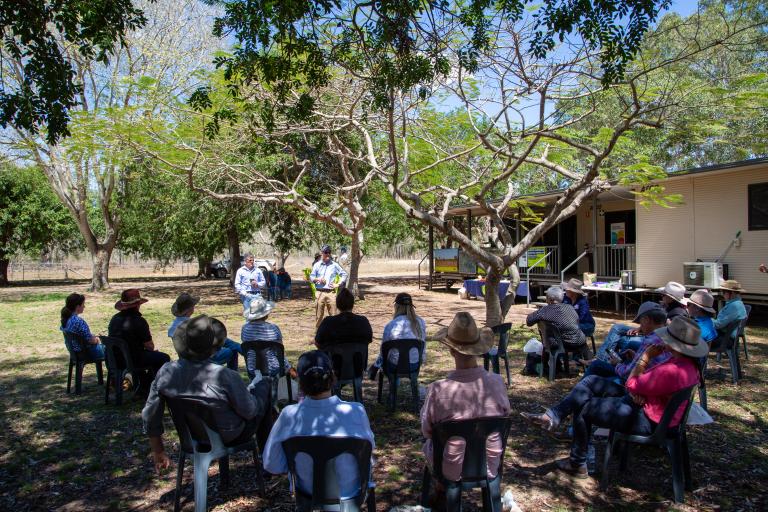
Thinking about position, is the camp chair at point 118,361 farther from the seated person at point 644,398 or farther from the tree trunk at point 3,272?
the tree trunk at point 3,272

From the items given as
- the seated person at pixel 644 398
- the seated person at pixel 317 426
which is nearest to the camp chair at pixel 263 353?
the seated person at pixel 317 426

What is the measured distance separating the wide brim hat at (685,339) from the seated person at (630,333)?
4.88ft

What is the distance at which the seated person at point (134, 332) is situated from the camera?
19.0ft

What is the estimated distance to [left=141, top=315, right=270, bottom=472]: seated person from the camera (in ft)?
10.6

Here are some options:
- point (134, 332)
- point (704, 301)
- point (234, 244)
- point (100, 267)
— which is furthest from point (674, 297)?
point (100, 267)

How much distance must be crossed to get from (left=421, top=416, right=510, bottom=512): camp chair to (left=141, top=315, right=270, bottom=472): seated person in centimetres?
116

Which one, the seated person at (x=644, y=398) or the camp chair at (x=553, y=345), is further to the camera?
the camp chair at (x=553, y=345)

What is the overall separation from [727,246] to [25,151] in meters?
23.9

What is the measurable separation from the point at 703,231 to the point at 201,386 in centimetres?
1266

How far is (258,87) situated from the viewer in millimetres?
10547

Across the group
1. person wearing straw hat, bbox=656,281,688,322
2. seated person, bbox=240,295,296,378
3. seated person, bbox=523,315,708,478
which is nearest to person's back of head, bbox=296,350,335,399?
seated person, bbox=523,315,708,478

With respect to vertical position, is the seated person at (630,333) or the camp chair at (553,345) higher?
the seated person at (630,333)

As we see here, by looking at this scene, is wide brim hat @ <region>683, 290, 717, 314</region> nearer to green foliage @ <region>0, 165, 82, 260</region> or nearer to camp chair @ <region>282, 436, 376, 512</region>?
camp chair @ <region>282, 436, 376, 512</region>

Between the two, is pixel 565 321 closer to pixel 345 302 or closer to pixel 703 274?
pixel 345 302
